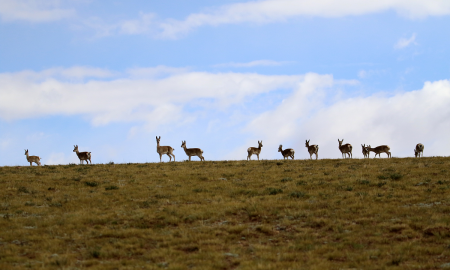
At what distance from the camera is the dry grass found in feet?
40.3

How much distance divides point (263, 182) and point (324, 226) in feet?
28.5

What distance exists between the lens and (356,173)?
2544cm

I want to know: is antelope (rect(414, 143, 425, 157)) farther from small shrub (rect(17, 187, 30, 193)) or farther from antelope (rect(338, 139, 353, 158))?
small shrub (rect(17, 187, 30, 193))

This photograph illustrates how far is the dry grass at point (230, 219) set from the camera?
40.3ft

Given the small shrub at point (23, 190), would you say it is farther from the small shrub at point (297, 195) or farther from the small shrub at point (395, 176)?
the small shrub at point (395, 176)

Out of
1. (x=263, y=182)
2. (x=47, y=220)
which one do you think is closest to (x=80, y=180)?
(x=47, y=220)

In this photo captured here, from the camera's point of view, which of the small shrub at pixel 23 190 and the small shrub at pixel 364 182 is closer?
the small shrub at pixel 364 182

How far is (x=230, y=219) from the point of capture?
16.6 metres

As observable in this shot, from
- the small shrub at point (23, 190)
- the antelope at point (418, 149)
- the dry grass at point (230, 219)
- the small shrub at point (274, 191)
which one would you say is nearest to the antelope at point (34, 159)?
the dry grass at point (230, 219)

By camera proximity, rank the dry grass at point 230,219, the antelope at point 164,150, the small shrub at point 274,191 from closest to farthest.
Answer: the dry grass at point 230,219, the small shrub at point 274,191, the antelope at point 164,150

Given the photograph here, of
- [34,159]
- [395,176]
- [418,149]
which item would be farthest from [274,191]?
[34,159]

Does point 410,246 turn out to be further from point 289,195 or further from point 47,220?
point 47,220

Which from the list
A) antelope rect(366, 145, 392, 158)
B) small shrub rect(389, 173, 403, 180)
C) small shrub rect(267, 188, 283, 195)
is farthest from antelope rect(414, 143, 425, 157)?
small shrub rect(267, 188, 283, 195)

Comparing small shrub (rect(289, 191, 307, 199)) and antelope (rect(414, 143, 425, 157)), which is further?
antelope (rect(414, 143, 425, 157))
